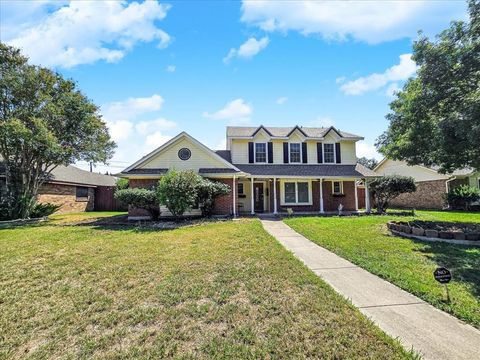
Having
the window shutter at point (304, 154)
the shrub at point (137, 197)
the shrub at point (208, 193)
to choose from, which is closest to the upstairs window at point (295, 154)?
the window shutter at point (304, 154)

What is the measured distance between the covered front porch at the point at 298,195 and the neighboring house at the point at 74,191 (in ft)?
45.6

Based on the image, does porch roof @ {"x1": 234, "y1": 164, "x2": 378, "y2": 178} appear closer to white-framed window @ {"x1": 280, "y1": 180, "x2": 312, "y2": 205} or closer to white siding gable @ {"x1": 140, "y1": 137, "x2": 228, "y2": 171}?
white-framed window @ {"x1": 280, "y1": 180, "x2": 312, "y2": 205}

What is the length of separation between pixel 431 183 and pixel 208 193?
Result: 21.1m

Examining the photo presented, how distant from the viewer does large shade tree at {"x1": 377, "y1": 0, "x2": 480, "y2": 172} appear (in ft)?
26.3

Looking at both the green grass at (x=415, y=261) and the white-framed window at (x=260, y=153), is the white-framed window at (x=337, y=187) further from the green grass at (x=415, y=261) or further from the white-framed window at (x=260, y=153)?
the green grass at (x=415, y=261)

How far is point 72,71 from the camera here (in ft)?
55.1

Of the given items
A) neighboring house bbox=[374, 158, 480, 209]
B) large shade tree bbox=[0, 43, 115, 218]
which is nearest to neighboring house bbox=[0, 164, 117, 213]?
large shade tree bbox=[0, 43, 115, 218]

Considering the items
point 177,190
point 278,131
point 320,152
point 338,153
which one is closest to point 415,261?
point 177,190

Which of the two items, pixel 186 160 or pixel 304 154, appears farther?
pixel 304 154

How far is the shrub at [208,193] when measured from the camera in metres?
14.5

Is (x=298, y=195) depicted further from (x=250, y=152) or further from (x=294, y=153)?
(x=250, y=152)

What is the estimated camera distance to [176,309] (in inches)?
167

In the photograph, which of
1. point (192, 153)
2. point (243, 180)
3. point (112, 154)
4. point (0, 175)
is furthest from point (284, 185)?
point (0, 175)

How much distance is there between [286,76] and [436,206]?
19.0 m
